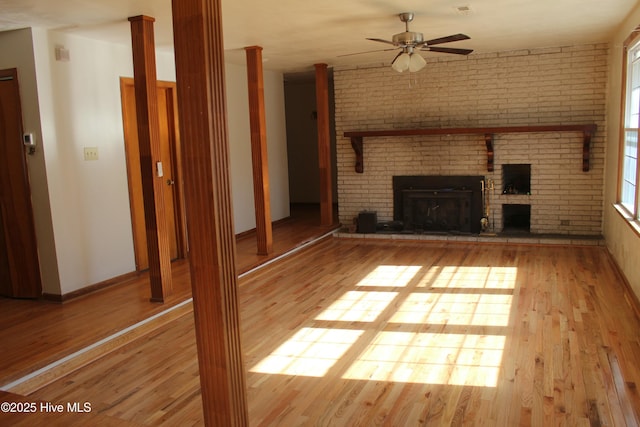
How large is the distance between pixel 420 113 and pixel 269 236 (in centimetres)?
314

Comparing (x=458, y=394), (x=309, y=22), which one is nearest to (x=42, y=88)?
(x=309, y=22)

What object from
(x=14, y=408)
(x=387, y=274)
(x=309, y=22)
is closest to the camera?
(x=14, y=408)

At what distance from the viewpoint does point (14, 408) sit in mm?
2910

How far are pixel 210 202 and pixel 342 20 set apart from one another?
11.5 ft

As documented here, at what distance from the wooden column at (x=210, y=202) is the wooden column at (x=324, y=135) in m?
5.92

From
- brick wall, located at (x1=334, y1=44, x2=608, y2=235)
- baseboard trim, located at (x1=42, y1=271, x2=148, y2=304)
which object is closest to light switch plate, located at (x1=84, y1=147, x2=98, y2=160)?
baseboard trim, located at (x1=42, y1=271, x2=148, y2=304)

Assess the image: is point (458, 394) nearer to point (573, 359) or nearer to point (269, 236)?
point (573, 359)

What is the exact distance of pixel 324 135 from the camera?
826cm

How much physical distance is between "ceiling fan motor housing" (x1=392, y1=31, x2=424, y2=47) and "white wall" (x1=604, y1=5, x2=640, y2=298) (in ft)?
6.53

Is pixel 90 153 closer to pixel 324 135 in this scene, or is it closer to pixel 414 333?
pixel 414 333

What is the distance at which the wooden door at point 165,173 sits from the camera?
5836 millimetres

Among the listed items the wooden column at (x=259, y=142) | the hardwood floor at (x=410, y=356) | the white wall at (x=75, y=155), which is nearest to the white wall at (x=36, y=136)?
the white wall at (x=75, y=155)

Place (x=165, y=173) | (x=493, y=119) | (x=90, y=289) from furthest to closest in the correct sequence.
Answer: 1. (x=493, y=119)
2. (x=165, y=173)
3. (x=90, y=289)

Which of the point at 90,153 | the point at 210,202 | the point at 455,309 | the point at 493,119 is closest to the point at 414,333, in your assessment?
the point at 455,309
